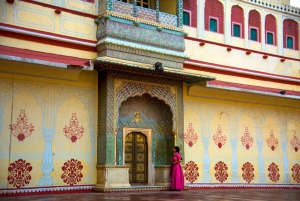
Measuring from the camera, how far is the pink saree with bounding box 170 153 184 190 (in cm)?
1339

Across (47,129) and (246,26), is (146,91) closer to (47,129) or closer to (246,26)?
(47,129)

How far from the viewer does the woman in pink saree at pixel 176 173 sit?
13.4 meters

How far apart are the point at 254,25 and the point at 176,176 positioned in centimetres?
702

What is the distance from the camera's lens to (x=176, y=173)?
527 inches

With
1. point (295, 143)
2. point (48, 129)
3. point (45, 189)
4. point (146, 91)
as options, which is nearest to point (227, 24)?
point (146, 91)

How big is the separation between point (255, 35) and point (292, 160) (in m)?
4.93

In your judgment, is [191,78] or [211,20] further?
[211,20]

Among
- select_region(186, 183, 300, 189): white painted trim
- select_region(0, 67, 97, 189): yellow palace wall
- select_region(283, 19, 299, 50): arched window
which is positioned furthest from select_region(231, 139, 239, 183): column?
select_region(0, 67, 97, 189): yellow palace wall

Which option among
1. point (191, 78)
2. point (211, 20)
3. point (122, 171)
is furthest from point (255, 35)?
point (122, 171)

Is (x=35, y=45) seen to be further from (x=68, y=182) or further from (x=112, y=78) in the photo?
(x=68, y=182)

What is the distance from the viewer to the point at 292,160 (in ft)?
57.5

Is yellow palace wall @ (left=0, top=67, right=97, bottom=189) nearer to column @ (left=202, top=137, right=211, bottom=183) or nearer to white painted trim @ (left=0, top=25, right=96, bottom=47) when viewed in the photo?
white painted trim @ (left=0, top=25, right=96, bottom=47)

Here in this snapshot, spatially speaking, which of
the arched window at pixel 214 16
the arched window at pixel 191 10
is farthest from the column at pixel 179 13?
the arched window at pixel 214 16

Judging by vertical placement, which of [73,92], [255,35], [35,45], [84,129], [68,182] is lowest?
[68,182]
